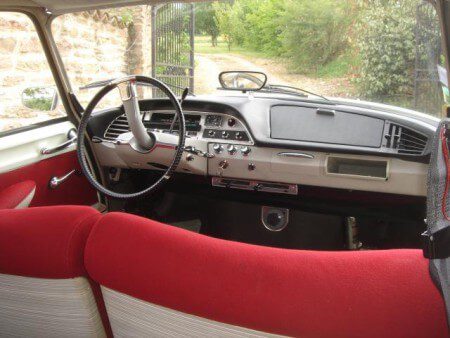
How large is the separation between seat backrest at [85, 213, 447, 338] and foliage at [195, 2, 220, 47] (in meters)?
2.06

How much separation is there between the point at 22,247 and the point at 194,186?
7.53ft

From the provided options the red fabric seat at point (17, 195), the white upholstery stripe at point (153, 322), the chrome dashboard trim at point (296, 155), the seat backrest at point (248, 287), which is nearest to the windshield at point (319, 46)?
the chrome dashboard trim at point (296, 155)

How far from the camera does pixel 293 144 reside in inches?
115

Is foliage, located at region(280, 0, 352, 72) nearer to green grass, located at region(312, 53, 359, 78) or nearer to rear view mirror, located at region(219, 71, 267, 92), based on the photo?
green grass, located at region(312, 53, 359, 78)

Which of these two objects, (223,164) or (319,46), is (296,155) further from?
(319,46)

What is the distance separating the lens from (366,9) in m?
2.79

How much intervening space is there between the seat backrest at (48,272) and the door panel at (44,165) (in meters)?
1.50

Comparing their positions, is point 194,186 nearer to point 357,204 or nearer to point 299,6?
point 357,204

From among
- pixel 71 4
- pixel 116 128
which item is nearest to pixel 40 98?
pixel 116 128

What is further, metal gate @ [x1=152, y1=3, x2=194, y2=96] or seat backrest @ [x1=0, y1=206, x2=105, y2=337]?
metal gate @ [x1=152, y1=3, x2=194, y2=96]

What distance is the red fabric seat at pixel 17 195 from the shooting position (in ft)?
8.45

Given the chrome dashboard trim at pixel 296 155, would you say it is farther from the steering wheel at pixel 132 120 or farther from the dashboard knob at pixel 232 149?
the steering wheel at pixel 132 120

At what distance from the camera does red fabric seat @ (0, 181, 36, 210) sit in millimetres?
2576

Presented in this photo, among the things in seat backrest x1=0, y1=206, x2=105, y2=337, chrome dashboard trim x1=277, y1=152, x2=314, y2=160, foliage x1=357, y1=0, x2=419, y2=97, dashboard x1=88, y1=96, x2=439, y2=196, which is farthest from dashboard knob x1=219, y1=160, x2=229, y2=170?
seat backrest x1=0, y1=206, x2=105, y2=337
